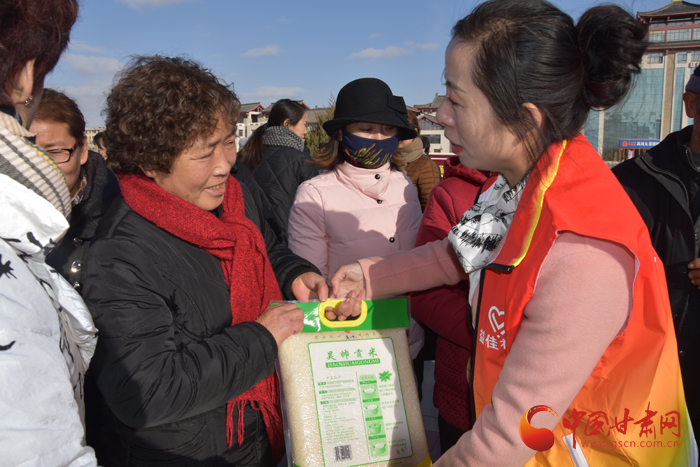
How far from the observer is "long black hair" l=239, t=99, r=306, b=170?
4.45 m

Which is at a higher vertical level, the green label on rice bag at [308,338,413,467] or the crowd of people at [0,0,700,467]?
the crowd of people at [0,0,700,467]

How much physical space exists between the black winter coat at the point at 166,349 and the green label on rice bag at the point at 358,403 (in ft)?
0.69

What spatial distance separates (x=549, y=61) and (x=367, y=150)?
1684 millimetres

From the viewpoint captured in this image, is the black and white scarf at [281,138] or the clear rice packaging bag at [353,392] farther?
the black and white scarf at [281,138]

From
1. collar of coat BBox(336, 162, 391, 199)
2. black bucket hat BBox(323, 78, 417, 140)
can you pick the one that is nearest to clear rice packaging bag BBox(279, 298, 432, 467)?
collar of coat BBox(336, 162, 391, 199)

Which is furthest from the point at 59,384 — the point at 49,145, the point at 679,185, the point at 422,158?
the point at 422,158

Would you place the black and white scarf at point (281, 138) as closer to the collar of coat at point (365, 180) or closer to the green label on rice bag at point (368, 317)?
the collar of coat at point (365, 180)

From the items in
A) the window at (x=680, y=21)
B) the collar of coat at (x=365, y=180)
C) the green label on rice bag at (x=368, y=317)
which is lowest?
the green label on rice bag at (x=368, y=317)

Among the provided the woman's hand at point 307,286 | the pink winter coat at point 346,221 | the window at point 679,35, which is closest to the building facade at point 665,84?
the window at point 679,35

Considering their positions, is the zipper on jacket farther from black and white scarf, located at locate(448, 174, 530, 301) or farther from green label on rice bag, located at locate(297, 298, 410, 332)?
green label on rice bag, located at locate(297, 298, 410, 332)

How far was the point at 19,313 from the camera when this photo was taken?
2.29 ft

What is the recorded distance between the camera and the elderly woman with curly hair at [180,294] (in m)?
1.38

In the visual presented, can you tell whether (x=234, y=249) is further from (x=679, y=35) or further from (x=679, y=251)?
(x=679, y=35)

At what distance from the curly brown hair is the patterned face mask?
1147 mm
